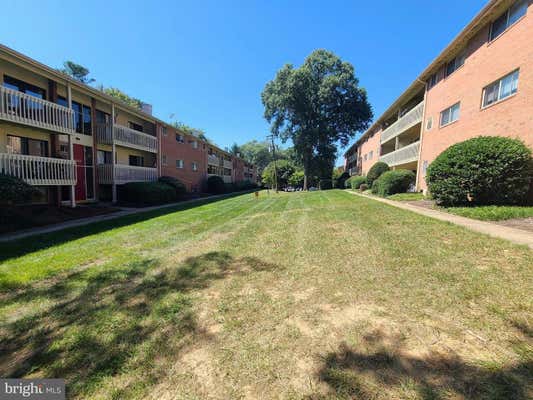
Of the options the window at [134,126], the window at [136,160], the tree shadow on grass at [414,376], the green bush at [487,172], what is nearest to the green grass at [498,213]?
the green bush at [487,172]

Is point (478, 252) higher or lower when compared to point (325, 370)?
higher

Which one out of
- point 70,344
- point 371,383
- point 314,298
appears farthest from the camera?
point 314,298

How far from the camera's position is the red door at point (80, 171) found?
12.3 meters

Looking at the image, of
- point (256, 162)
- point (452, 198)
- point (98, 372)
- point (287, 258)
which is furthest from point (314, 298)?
point (256, 162)

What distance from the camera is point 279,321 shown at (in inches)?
98.7

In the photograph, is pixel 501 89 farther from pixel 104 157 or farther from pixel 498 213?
pixel 104 157

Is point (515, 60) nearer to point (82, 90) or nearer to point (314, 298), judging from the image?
point (314, 298)

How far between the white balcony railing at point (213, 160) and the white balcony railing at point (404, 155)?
1971 cm

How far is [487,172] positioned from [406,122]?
39.6ft

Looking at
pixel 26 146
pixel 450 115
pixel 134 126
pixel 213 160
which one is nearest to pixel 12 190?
pixel 26 146

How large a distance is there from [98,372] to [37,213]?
34.4ft

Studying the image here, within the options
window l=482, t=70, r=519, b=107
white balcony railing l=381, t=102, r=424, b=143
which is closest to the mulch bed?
window l=482, t=70, r=519, b=107

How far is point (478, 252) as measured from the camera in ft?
13.4

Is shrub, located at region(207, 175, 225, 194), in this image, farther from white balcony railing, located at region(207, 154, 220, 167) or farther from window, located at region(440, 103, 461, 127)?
window, located at region(440, 103, 461, 127)
